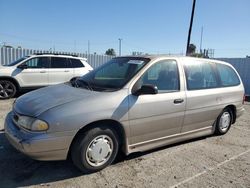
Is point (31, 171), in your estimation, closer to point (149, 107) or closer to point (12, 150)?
point (12, 150)

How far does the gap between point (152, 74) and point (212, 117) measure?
190 centimetres

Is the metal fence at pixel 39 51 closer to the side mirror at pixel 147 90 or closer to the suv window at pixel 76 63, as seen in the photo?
the suv window at pixel 76 63

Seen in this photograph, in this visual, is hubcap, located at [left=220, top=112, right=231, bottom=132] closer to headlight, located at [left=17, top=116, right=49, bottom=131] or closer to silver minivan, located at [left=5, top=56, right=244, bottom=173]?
silver minivan, located at [left=5, top=56, right=244, bottom=173]

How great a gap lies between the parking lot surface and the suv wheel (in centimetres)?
485

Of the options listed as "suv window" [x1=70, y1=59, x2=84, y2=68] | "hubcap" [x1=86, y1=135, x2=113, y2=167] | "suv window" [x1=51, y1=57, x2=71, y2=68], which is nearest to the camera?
"hubcap" [x1=86, y1=135, x2=113, y2=167]

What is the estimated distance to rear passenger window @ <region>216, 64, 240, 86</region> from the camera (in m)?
5.66

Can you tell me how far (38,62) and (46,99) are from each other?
22.6 feet

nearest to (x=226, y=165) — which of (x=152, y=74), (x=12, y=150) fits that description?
(x=152, y=74)

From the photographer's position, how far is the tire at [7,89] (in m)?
9.19

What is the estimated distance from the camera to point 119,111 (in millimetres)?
3729

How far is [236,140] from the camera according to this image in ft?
18.5

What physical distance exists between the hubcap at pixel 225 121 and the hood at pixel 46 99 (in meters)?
3.28

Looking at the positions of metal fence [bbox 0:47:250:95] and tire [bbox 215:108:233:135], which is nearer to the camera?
tire [bbox 215:108:233:135]

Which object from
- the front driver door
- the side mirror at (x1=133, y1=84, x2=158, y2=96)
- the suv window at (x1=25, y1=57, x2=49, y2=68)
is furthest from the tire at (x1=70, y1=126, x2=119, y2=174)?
the suv window at (x1=25, y1=57, x2=49, y2=68)
